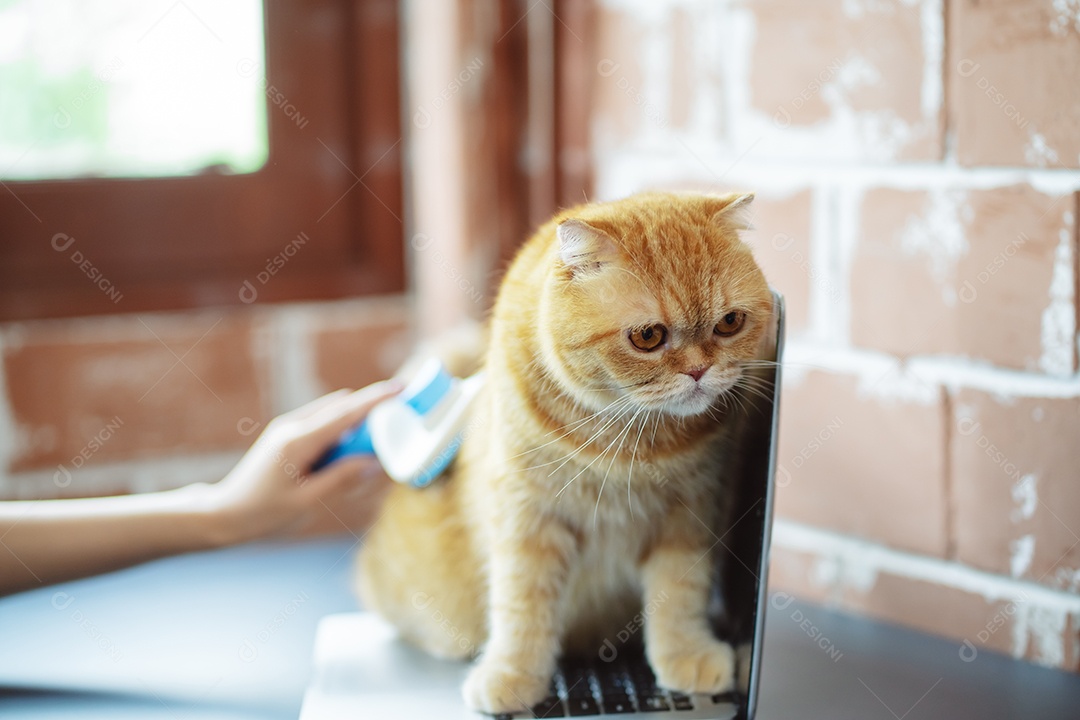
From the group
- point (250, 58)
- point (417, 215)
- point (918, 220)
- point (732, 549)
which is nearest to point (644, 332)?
point (732, 549)

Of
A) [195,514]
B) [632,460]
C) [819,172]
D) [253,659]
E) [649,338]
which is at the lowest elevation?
[253,659]

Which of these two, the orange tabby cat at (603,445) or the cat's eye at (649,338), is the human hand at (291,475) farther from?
the cat's eye at (649,338)

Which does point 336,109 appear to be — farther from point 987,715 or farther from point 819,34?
point 987,715

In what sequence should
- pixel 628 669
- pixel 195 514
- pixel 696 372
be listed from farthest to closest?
pixel 195 514, pixel 628 669, pixel 696 372

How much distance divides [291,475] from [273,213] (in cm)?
55

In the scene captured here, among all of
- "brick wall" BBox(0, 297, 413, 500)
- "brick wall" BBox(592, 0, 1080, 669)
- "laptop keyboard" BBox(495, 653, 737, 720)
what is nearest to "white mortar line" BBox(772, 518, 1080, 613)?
"brick wall" BBox(592, 0, 1080, 669)

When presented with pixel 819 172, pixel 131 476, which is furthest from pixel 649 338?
pixel 131 476

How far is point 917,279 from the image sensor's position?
985 millimetres

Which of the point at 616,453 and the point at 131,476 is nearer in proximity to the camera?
the point at 616,453

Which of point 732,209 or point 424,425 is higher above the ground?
point 732,209

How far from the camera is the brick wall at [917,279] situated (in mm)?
897

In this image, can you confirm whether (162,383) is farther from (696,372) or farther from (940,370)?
(940,370)

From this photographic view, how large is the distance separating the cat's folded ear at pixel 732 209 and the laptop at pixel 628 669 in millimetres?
84

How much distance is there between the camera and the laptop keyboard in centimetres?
83
